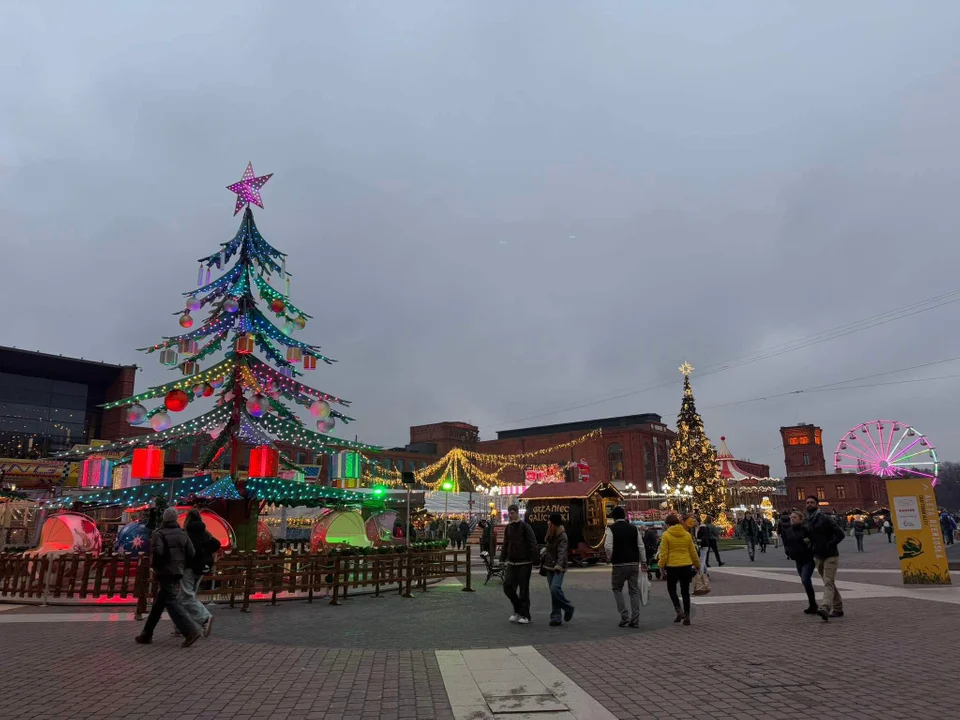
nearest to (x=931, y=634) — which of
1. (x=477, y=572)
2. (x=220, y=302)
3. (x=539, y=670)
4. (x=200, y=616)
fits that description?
(x=539, y=670)

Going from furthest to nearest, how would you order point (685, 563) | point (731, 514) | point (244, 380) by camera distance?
point (731, 514)
point (244, 380)
point (685, 563)

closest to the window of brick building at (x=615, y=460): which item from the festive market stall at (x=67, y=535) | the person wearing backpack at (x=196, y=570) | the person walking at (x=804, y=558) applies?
the festive market stall at (x=67, y=535)

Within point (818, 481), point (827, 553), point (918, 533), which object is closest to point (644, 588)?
point (827, 553)

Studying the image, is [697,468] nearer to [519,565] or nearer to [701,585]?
[701,585]

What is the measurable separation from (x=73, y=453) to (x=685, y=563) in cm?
1632

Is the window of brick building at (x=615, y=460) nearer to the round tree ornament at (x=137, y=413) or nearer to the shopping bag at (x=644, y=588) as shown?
the round tree ornament at (x=137, y=413)

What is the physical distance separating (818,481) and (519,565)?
363 ft

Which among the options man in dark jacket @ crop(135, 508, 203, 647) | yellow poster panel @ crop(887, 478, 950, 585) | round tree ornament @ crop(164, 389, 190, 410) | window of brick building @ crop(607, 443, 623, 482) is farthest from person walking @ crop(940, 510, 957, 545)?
window of brick building @ crop(607, 443, 623, 482)

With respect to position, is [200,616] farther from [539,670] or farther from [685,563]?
[685,563]

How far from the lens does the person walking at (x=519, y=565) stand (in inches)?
379

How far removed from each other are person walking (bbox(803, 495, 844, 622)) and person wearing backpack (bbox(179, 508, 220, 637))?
9.47m

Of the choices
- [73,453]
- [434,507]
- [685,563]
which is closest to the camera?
[685,563]

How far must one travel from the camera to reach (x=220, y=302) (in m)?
18.5

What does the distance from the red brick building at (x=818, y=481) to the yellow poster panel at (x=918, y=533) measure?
95.6 m
